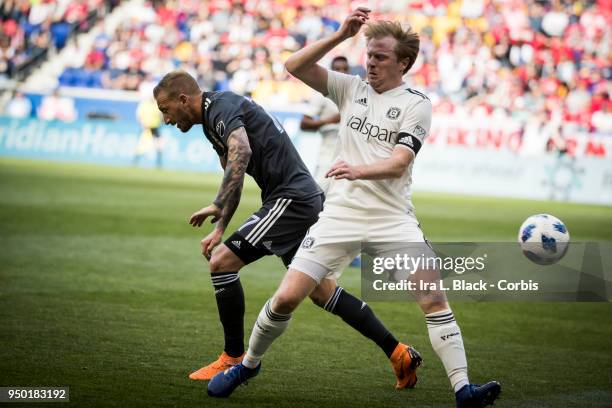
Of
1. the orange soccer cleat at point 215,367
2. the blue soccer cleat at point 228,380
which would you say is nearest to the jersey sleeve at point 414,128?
the blue soccer cleat at point 228,380

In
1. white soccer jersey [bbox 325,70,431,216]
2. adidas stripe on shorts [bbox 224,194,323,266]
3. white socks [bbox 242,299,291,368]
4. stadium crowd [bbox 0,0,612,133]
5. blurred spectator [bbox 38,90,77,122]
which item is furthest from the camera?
blurred spectator [bbox 38,90,77,122]

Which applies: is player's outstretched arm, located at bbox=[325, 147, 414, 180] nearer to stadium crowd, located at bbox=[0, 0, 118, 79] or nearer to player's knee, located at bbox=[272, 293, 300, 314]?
player's knee, located at bbox=[272, 293, 300, 314]

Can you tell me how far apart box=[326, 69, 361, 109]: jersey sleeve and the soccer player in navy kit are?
0.60 metres

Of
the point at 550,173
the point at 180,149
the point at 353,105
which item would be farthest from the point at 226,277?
the point at 180,149

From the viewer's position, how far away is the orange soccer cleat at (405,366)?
6297 millimetres

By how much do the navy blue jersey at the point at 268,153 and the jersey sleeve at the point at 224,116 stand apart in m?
0.01

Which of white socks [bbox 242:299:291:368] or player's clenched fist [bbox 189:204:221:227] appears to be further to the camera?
white socks [bbox 242:299:291:368]

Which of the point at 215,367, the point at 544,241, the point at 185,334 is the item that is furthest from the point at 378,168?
the point at 185,334

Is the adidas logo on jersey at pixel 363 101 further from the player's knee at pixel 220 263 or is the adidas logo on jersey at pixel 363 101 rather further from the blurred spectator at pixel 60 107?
the blurred spectator at pixel 60 107

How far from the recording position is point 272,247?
6270 mm

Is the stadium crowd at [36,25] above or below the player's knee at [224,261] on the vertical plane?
below

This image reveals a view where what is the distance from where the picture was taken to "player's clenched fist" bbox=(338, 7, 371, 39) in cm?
563

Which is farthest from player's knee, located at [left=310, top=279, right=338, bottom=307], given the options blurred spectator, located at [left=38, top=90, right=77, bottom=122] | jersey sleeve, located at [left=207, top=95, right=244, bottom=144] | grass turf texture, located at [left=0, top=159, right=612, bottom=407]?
blurred spectator, located at [left=38, top=90, right=77, bottom=122]

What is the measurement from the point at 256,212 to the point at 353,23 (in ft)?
4.70
